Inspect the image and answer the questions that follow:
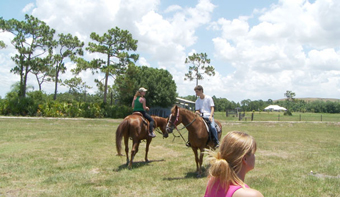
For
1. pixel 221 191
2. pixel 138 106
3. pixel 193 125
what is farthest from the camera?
pixel 138 106

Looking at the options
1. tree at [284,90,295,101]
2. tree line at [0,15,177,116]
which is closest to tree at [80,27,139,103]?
tree line at [0,15,177,116]

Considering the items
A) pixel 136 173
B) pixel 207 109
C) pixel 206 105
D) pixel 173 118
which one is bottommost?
pixel 136 173

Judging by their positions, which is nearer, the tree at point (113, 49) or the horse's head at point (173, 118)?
the horse's head at point (173, 118)

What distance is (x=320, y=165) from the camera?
9117 millimetres

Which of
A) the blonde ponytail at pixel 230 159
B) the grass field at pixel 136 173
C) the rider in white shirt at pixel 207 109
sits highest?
the rider in white shirt at pixel 207 109

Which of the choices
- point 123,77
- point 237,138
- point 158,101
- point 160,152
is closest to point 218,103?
point 158,101

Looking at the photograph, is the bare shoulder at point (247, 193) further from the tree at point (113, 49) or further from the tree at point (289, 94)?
the tree at point (289, 94)

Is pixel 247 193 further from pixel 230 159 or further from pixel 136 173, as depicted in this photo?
pixel 136 173

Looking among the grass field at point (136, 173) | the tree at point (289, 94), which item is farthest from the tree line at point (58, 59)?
the tree at point (289, 94)

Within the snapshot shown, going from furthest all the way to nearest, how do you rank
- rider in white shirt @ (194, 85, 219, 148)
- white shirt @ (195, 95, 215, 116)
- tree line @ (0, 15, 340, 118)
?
tree line @ (0, 15, 340, 118) < white shirt @ (195, 95, 215, 116) < rider in white shirt @ (194, 85, 219, 148)

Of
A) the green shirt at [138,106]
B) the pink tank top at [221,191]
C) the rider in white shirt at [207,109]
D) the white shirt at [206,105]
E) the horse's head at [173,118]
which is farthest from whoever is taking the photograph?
the green shirt at [138,106]

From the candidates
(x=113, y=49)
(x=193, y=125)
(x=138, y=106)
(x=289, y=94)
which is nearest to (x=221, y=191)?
(x=193, y=125)

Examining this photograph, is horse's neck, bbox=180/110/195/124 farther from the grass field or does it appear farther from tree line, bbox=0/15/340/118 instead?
tree line, bbox=0/15/340/118

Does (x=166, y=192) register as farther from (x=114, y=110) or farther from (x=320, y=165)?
(x=114, y=110)
